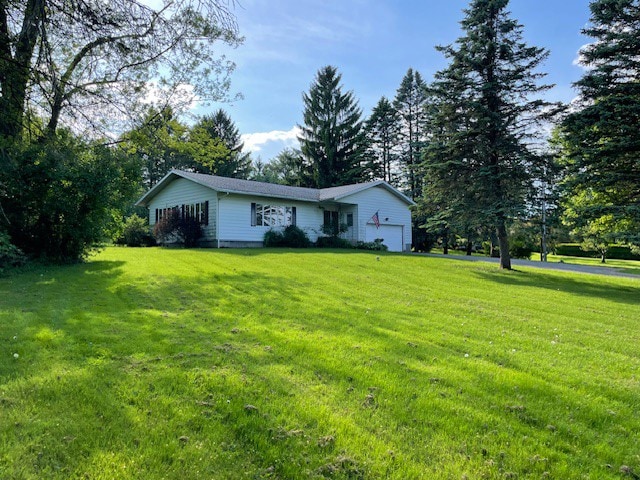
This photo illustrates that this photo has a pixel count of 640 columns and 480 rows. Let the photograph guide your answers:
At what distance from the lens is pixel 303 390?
3174 millimetres

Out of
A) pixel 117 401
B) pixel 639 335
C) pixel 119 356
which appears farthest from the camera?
pixel 639 335

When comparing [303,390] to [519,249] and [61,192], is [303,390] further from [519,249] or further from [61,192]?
[519,249]

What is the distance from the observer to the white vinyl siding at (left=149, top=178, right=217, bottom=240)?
2038 centimetres

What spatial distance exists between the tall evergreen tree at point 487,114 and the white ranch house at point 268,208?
28.9 ft

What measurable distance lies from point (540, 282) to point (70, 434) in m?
13.8

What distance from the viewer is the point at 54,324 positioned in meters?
4.79

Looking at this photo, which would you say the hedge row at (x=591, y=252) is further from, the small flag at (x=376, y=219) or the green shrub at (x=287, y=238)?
the green shrub at (x=287, y=238)

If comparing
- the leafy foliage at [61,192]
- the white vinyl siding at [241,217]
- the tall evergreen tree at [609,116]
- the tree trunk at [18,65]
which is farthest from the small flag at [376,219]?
the tree trunk at [18,65]

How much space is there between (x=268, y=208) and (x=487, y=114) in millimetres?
12145

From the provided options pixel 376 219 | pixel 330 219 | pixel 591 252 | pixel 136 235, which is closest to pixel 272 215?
pixel 330 219

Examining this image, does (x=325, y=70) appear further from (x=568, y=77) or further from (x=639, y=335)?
(x=639, y=335)

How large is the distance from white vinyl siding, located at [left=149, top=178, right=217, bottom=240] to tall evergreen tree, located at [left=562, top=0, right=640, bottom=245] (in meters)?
15.9

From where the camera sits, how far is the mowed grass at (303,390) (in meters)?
2.28

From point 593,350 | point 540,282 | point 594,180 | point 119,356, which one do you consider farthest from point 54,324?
point 594,180
